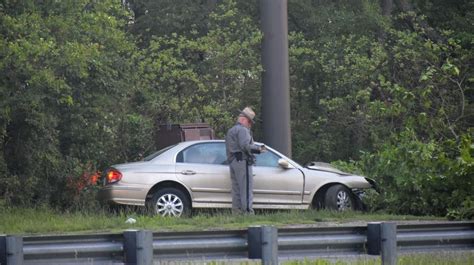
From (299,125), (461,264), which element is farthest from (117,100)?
(461,264)

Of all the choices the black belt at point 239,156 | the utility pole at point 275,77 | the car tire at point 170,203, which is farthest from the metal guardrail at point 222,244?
the utility pole at point 275,77

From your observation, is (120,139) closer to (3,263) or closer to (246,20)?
(246,20)

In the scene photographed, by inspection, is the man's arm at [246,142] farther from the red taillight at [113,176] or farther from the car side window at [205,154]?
the red taillight at [113,176]

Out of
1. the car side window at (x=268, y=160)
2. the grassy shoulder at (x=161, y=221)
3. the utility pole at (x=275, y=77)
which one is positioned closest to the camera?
the grassy shoulder at (x=161, y=221)

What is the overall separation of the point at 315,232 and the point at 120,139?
13745mm

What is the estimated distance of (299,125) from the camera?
2695 centimetres

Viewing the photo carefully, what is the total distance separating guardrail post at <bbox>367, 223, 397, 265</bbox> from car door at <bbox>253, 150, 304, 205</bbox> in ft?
25.5

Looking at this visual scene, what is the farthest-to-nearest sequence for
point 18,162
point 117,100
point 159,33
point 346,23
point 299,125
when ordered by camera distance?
point 159,33
point 346,23
point 299,125
point 117,100
point 18,162

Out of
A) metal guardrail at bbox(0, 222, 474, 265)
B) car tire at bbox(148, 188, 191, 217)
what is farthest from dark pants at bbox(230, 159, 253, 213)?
metal guardrail at bbox(0, 222, 474, 265)

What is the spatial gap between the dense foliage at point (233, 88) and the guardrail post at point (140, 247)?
23.6ft

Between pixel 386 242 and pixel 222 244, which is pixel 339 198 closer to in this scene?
pixel 386 242

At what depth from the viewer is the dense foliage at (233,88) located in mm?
17156

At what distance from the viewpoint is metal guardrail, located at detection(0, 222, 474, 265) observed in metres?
8.53

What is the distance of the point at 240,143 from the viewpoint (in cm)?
1612
